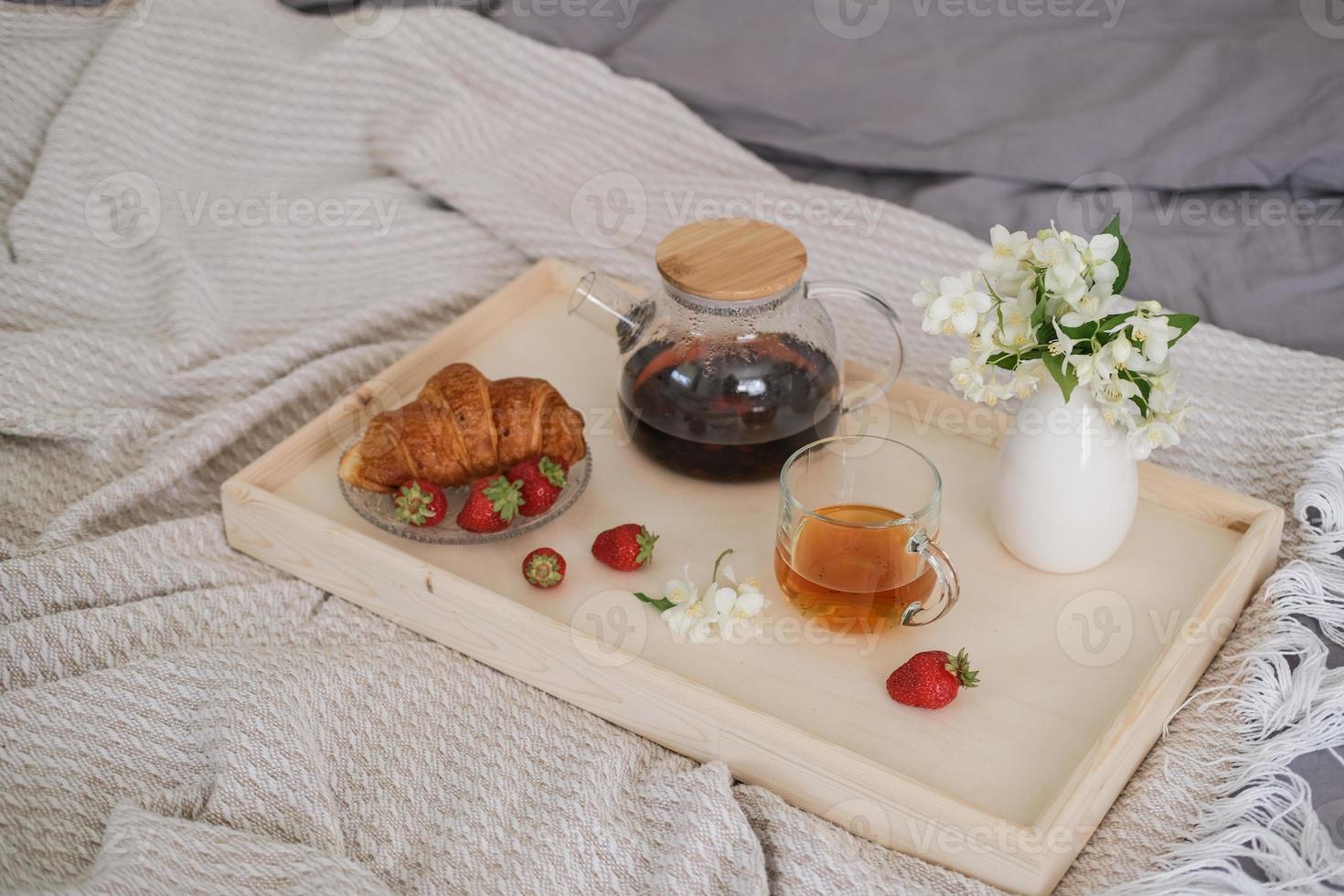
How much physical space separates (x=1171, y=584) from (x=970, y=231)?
55cm

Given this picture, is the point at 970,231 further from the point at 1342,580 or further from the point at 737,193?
the point at 1342,580

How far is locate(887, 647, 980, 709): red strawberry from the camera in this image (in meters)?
0.87

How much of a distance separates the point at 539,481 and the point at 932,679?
343 mm

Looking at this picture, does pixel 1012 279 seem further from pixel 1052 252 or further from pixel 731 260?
pixel 731 260

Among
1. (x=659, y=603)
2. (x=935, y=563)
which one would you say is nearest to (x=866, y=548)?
A: (x=935, y=563)

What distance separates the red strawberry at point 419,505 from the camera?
102cm

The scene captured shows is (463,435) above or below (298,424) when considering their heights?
above

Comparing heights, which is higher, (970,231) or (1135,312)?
(1135,312)

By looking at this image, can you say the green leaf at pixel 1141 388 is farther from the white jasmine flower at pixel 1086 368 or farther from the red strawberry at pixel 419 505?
the red strawberry at pixel 419 505

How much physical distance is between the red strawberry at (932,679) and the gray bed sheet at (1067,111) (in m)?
0.62

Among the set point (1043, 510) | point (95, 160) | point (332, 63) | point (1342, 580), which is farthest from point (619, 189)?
point (1342, 580)

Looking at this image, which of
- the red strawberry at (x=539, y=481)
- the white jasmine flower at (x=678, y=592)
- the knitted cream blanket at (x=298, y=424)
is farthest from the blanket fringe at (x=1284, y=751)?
the red strawberry at (x=539, y=481)

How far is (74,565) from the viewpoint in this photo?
1038 mm

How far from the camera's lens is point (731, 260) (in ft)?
3.32
